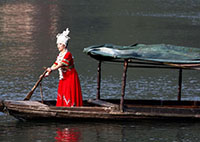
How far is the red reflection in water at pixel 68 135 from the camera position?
1235 cm

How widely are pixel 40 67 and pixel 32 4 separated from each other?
2964 cm

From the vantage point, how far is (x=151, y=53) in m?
13.7

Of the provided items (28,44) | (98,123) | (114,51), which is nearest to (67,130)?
(98,123)

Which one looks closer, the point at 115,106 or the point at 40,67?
the point at 115,106

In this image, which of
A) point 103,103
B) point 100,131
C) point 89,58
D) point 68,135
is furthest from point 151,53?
point 89,58

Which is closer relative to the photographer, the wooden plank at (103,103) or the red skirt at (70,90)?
the wooden plank at (103,103)

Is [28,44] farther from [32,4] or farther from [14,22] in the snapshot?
[32,4]

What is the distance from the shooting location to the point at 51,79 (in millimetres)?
19016

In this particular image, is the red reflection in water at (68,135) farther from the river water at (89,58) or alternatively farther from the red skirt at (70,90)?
the red skirt at (70,90)

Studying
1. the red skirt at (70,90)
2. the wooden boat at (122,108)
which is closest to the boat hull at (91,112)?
the wooden boat at (122,108)

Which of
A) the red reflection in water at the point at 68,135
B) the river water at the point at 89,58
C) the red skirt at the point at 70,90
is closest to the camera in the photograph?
the red reflection in water at the point at 68,135

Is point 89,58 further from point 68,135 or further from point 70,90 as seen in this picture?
point 68,135

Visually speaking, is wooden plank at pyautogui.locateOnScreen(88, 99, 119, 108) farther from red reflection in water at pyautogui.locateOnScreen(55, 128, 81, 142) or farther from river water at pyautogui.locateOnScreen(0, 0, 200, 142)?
red reflection in water at pyautogui.locateOnScreen(55, 128, 81, 142)

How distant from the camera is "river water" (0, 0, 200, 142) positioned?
13094 millimetres
